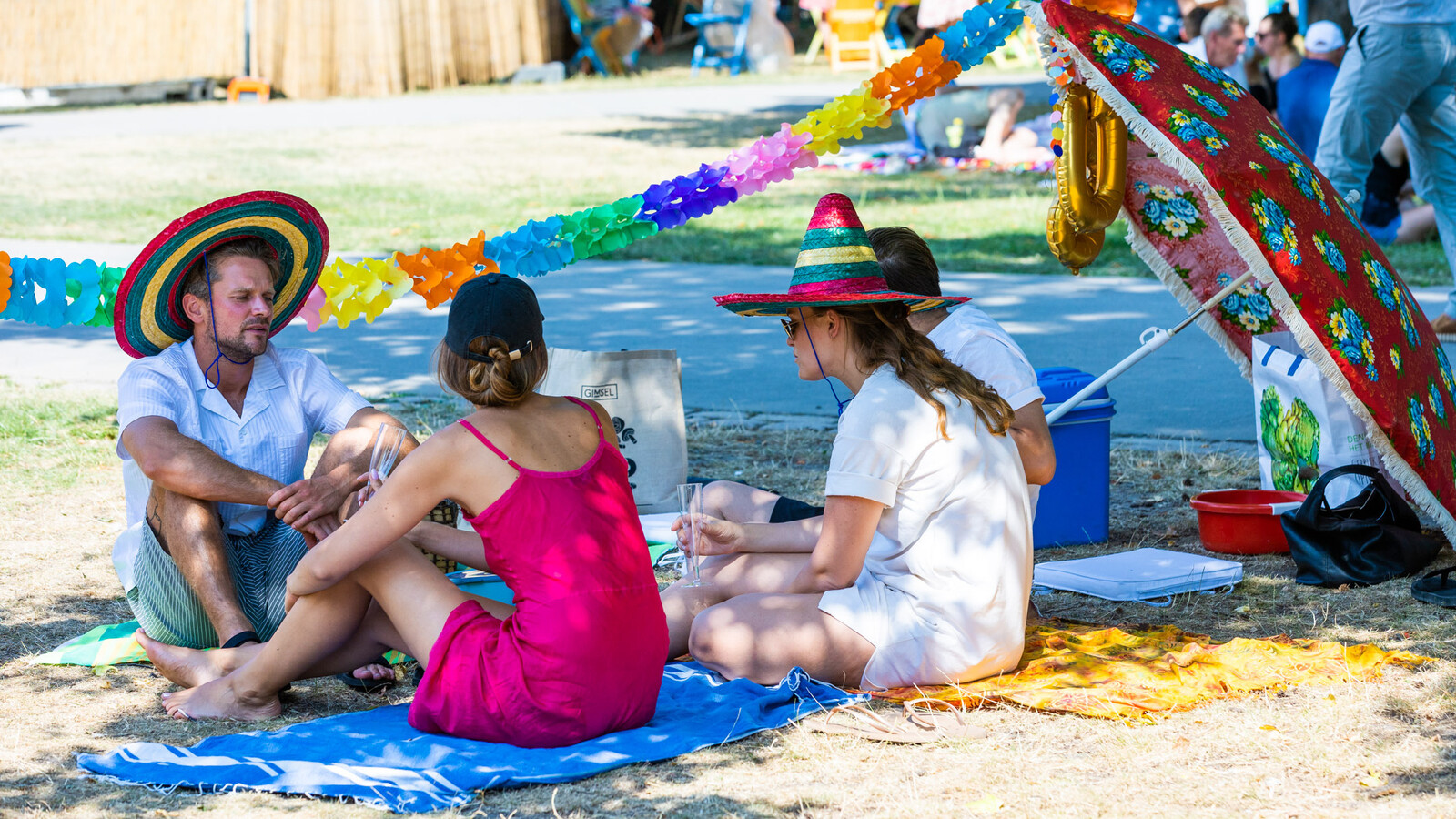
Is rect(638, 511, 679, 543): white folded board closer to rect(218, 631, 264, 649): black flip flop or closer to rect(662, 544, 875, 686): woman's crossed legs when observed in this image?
rect(662, 544, 875, 686): woman's crossed legs

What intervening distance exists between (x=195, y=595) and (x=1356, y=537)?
3278 mm

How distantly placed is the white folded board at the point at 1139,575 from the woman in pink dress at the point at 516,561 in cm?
169

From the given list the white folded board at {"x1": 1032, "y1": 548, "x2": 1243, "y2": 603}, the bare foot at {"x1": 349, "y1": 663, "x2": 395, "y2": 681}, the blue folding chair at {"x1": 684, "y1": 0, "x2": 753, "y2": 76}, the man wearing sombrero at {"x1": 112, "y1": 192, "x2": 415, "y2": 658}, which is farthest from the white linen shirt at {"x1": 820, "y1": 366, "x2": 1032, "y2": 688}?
the blue folding chair at {"x1": 684, "y1": 0, "x2": 753, "y2": 76}

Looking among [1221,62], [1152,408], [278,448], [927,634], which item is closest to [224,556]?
[278,448]

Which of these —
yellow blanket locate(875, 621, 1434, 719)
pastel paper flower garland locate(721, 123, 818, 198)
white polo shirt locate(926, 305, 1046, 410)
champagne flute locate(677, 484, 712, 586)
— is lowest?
yellow blanket locate(875, 621, 1434, 719)

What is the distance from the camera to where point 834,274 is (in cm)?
347

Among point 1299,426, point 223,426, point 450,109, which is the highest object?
point 450,109

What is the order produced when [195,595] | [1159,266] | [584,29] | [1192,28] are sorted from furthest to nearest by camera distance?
[584,29] < [1192,28] < [1159,266] < [195,595]

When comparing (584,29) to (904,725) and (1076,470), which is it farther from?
(904,725)

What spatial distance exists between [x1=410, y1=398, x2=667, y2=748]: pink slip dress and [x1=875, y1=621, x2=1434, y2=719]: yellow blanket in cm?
72

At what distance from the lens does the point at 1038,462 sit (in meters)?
3.88

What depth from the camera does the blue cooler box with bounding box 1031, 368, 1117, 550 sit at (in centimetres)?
488

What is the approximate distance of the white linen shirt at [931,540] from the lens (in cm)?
338

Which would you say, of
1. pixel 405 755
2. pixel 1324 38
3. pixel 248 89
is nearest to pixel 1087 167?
pixel 405 755
